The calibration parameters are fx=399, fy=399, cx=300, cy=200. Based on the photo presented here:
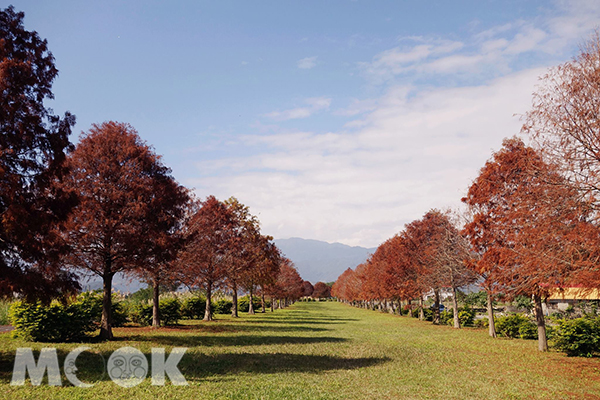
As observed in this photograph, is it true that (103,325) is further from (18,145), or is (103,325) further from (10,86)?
(10,86)

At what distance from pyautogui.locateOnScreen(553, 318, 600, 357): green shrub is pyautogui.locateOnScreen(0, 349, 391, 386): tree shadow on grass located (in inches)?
336

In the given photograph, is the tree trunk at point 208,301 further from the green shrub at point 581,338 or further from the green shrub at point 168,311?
the green shrub at point 581,338

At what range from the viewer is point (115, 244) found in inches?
812

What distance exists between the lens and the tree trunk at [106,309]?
1966 centimetres

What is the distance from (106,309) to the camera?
20.3 meters

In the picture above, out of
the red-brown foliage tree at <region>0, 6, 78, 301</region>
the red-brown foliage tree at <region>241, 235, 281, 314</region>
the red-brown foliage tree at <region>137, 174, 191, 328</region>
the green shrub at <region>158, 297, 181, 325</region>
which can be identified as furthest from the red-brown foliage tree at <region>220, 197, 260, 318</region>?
the red-brown foliage tree at <region>0, 6, 78, 301</region>

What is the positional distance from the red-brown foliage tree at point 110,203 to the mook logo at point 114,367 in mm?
5094

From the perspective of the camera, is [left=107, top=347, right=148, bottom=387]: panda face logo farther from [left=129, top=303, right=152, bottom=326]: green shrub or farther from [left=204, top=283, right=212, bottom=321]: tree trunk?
[left=204, top=283, right=212, bottom=321]: tree trunk

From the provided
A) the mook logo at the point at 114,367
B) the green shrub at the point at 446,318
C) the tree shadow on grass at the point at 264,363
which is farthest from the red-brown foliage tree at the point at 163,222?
the green shrub at the point at 446,318

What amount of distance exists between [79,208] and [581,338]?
941 inches

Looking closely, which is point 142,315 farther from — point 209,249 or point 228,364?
point 228,364

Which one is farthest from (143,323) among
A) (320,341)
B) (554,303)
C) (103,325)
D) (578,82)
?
(554,303)

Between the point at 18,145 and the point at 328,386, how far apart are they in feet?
40.2

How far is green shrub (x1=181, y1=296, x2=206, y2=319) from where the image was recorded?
38.2 m
